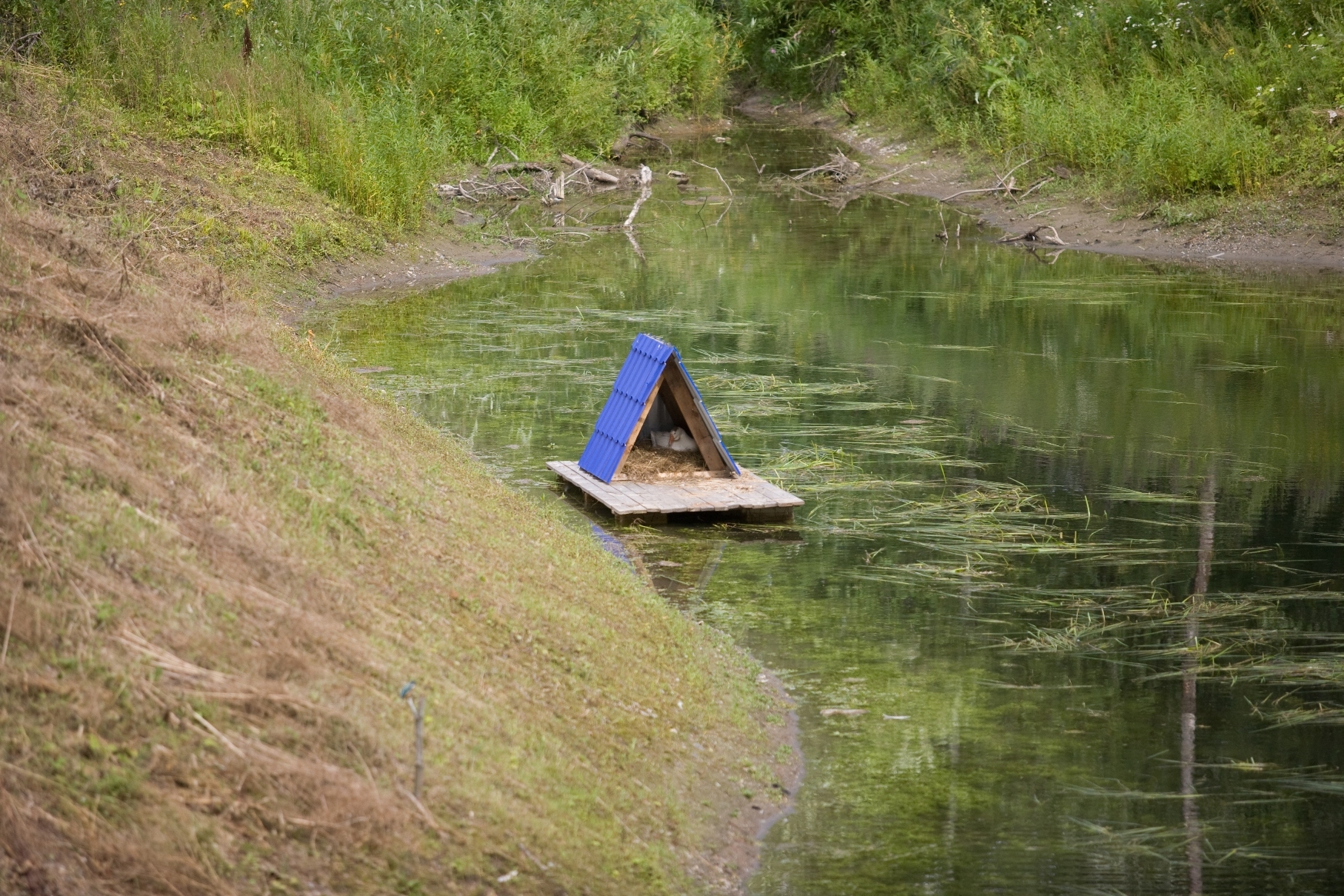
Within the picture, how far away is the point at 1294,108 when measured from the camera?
1992cm

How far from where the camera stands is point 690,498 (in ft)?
30.4

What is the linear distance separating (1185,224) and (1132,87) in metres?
3.42

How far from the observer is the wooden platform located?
913 centimetres

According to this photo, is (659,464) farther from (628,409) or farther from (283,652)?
(283,652)

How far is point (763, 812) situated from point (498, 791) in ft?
4.43

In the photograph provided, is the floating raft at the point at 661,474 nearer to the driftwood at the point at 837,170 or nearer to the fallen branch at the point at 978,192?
the fallen branch at the point at 978,192

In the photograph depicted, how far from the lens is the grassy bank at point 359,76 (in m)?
16.5

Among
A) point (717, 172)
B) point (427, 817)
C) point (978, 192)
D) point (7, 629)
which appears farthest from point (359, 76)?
point (427, 817)

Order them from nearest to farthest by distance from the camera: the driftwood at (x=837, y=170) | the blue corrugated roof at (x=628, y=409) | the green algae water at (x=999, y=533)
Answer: the green algae water at (x=999, y=533), the blue corrugated roof at (x=628, y=409), the driftwood at (x=837, y=170)

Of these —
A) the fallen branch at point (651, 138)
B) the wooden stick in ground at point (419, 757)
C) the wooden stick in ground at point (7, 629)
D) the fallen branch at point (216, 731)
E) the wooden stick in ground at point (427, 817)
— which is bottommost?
the fallen branch at point (651, 138)

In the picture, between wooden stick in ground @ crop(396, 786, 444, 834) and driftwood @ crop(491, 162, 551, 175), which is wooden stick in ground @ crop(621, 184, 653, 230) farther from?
wooden stick in ground @ crop(396, 786, 444, 834)

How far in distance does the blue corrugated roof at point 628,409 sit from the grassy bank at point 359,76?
27.5 ft

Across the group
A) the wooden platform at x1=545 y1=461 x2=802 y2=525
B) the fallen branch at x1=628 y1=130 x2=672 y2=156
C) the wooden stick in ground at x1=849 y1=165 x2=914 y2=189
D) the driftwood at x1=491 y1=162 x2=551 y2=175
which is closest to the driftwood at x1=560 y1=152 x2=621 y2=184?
the driftwood at x1=491 y1=162 x2=551 y2=175

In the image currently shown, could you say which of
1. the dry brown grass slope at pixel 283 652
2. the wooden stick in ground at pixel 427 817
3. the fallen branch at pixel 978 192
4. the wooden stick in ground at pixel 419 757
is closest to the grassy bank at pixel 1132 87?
the fallen branch at pixel 978 192
